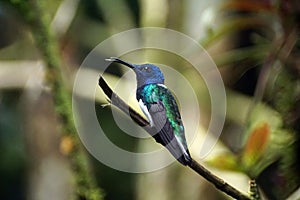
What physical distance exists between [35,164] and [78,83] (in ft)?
3.10

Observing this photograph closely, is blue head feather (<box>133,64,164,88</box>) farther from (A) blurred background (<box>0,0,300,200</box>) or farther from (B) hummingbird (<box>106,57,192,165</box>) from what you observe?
(A) blurred background (<box>0,0,300,200</box>)

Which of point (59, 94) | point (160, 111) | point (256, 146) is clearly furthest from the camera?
point (59, 94)

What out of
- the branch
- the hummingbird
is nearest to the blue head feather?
the hummingbird

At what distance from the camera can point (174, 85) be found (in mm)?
2334

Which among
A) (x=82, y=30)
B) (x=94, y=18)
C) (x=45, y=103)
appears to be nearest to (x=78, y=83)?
(x=45, y=103)

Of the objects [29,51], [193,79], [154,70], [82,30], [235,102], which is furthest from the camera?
[82,30]

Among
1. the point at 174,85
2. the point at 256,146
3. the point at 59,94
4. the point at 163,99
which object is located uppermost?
the point at 163,99

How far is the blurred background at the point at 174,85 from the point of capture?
5.55 ft

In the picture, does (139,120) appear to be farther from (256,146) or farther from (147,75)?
(256,146)

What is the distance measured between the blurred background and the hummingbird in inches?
8.7

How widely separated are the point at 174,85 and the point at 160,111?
3.73ft

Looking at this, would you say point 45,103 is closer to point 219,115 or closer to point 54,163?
point 54,163

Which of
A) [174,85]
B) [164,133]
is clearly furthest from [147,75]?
[174,85]

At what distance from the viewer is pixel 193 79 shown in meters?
2.49
